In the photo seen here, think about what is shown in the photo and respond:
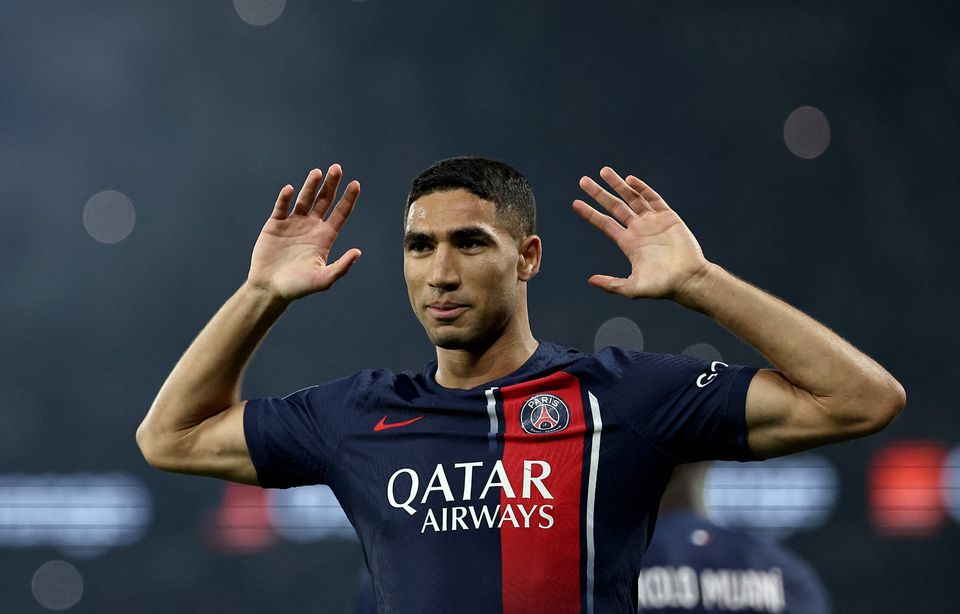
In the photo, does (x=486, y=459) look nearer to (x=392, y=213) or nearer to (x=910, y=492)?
(x=392, y=213)

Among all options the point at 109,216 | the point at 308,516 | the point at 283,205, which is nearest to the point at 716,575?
the point at 283,205

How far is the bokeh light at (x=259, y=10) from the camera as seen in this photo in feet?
20.0

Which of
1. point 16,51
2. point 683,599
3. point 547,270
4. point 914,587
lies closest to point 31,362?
point 16,51

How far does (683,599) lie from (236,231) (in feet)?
11.5

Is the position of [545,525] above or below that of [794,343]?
below

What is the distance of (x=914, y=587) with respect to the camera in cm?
555

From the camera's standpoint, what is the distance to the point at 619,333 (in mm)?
5746

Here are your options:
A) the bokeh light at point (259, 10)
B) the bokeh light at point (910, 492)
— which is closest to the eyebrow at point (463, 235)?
the bokeh light at point (910, 492)

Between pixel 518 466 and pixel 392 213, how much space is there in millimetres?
3695

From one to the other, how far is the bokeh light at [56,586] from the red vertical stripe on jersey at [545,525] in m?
4.17

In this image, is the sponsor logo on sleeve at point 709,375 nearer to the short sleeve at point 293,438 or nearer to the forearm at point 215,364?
the short sleeve at point 293,438

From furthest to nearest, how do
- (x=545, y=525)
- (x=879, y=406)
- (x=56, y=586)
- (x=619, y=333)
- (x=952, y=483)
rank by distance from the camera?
1. (x=56, y=586)
2. (x=619, y=333)
3. (x=952, y=483)
4. (x=545, y=525)
5. (x=879, y=406)

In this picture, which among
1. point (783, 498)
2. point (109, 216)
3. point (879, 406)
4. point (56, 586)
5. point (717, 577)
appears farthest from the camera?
point (109, 216)

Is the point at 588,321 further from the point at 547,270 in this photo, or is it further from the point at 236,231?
the point at 236,231
